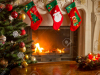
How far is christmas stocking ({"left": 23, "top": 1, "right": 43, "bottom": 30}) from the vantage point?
2.54 m

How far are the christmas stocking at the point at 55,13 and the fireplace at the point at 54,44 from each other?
319 mm

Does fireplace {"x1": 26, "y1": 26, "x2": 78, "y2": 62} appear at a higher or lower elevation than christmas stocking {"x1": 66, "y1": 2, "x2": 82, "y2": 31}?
lower

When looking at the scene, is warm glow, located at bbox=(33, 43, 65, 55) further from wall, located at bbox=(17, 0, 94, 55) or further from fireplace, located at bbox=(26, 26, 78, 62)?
wall, located at bbox=(17, 0, 94, 55)

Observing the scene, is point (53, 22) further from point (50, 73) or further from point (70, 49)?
point (50, 73)

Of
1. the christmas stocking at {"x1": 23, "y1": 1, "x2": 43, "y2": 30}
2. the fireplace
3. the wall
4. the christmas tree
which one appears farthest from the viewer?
the fireplace

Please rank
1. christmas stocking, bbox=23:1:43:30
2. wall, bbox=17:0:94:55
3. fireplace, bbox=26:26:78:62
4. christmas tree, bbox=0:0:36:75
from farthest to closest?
fireplace, bbox=26:26:78:62
wall, bbox=17:0:94:55
christmas stocking, bbox=23:1:43:30
christmas tree, bbox=0:0:36:75

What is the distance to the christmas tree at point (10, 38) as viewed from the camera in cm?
172

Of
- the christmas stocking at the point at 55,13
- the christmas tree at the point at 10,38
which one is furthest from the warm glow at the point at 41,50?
the christmas tree at the point at 10,38

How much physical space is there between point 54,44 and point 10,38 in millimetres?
1324

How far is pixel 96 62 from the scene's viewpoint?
4.91 ft

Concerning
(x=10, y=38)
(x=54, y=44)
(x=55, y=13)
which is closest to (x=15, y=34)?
(x=10, y=38)

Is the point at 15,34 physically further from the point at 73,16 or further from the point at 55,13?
the point at 73,16

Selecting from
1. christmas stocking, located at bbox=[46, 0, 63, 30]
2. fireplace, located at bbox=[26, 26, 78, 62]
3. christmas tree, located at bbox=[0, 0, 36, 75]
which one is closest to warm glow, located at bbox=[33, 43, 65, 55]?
fireplace, located at bbox=[26, 26, 78, 62]

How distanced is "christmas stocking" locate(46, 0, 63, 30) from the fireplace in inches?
12.5
